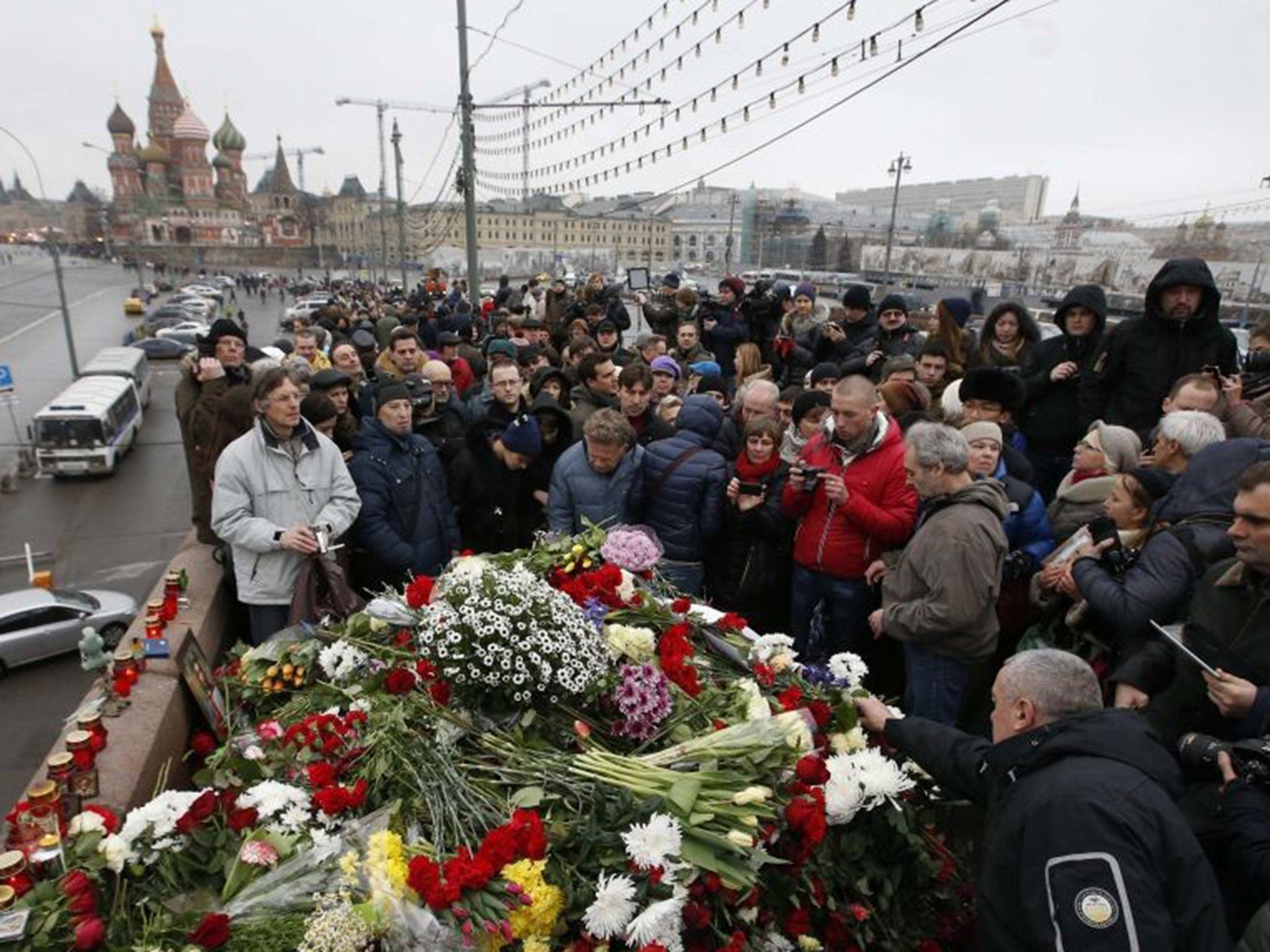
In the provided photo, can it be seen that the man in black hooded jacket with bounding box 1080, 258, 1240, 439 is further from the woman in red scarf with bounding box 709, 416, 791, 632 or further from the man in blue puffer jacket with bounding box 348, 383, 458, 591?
the man in blue puffer jacket with bounding box 348, 383, 458, 591

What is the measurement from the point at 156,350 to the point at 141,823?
127 ft

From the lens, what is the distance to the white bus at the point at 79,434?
1961 cm

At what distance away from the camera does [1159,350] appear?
5.00m

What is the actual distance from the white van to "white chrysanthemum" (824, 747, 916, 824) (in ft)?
88.4

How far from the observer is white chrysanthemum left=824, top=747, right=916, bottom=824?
221 centimetres

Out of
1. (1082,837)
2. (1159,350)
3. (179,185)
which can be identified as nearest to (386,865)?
(1082,837)

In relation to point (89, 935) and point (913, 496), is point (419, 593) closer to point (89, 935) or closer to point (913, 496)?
point (89, 935)

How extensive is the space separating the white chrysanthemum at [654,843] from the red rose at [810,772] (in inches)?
19.2

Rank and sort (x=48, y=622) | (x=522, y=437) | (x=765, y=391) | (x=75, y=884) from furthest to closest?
(x=48, y=622), (x=765, y=391), (x=522, y=437), (x=75, y=884)

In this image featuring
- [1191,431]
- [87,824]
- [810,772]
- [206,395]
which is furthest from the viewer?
[206,395]

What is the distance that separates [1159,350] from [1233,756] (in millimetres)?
3713

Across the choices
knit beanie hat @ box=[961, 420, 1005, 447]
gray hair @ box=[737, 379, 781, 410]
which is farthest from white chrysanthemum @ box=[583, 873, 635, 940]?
gray hair @ box=[737, 379, 781, 410]

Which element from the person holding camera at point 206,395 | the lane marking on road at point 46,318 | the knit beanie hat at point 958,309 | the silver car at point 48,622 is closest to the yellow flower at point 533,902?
the person holding camera at point 206,395

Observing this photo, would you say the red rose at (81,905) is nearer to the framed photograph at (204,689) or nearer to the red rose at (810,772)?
the framed photograph at (204,689)
